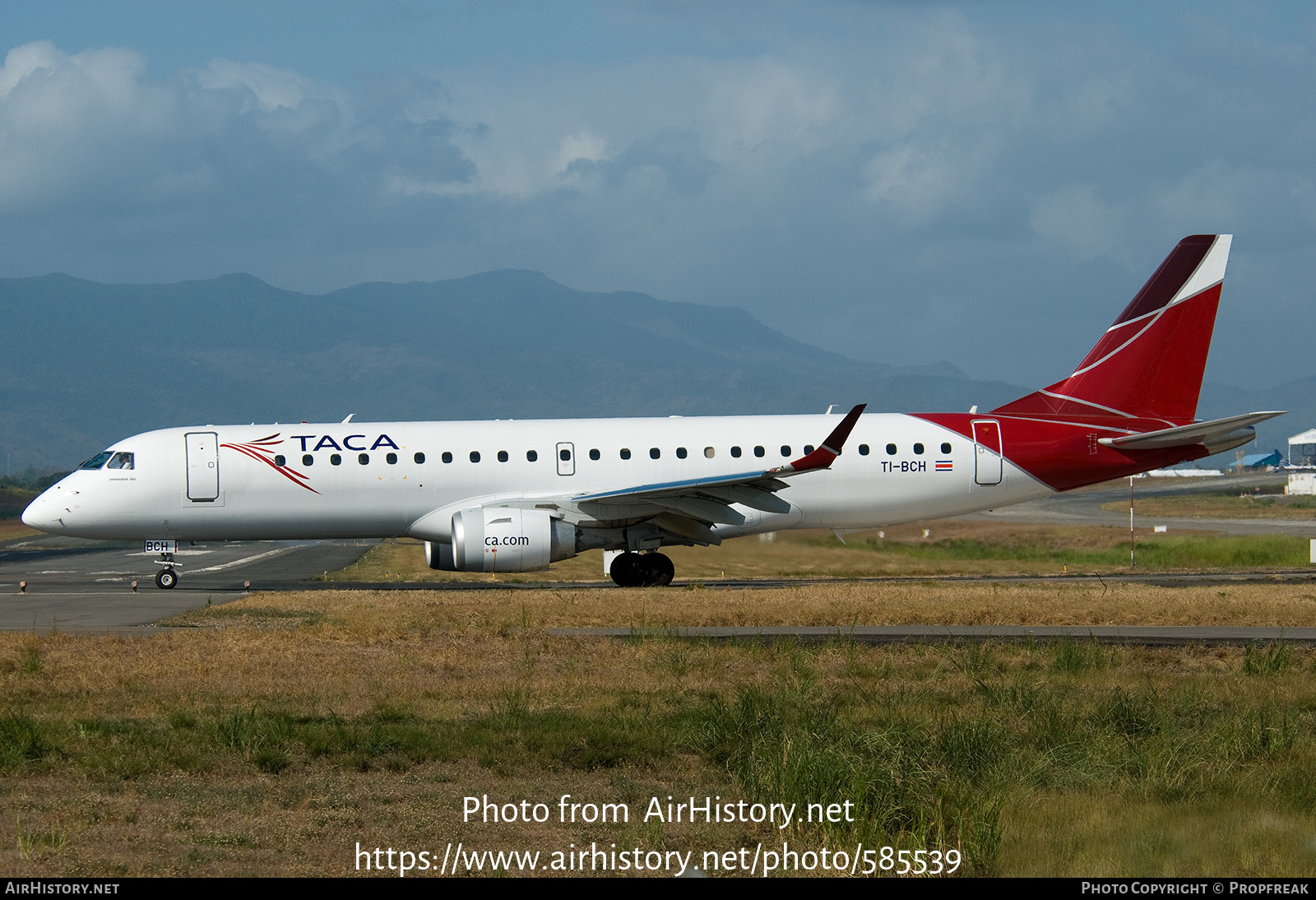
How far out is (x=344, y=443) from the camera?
25234 mm

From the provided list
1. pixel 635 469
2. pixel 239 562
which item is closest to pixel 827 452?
pixel 635 469

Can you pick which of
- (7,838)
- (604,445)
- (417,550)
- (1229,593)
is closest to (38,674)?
(7,838)

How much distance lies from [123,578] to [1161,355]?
2545 cm

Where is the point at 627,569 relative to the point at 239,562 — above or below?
below

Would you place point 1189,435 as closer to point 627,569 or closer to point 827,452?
point 827,452

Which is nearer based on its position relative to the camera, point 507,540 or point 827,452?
point 827,452

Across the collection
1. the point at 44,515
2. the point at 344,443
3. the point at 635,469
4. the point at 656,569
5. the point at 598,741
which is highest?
the point at 344,443

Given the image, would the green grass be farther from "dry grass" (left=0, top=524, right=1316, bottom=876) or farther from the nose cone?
the nose cone

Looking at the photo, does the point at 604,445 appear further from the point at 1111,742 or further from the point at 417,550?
A: the point at 417,550

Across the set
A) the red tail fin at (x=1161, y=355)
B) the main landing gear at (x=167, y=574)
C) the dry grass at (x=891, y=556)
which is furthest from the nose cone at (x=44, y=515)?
the red tail fin at (x=1161, y=355)

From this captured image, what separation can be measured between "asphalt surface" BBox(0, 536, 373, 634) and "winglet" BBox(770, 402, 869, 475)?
34.2ft

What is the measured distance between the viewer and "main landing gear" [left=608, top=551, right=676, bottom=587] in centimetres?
2545

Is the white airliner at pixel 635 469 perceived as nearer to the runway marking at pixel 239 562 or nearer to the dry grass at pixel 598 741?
the dry grass at pixel 598 741

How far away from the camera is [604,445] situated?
25.4 meters
